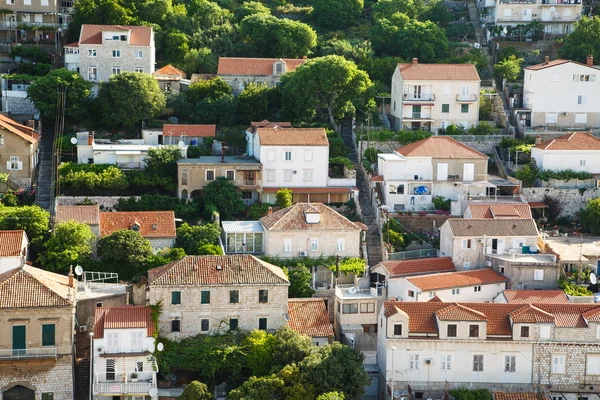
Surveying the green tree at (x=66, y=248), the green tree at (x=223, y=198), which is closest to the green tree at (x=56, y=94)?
the green tree at (x=223, y=198)

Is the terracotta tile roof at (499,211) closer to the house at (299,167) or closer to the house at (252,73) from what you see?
the house at (299,167)

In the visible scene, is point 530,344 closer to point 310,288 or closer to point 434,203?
point 310,288

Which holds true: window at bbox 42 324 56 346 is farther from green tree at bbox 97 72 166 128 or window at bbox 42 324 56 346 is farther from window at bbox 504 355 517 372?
green tree at bbox 97 72 166 128

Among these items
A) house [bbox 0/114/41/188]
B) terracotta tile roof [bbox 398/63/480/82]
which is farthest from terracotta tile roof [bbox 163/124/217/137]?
terracotta tile roof [bbox 398/63/480/82]

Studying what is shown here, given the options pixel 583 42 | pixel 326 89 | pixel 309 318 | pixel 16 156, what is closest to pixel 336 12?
pixel 326 89

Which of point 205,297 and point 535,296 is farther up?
point 205,297

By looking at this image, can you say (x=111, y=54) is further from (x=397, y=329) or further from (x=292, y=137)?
(x=397, y=329)
